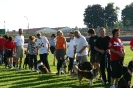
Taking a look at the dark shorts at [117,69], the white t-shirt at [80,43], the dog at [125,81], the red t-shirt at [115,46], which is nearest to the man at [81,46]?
the white t-shirt at [80,43]

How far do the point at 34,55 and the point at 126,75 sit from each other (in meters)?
6.46

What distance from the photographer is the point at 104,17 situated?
10819 cm

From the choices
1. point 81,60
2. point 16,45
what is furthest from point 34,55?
point 81,60

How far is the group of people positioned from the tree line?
92.5m

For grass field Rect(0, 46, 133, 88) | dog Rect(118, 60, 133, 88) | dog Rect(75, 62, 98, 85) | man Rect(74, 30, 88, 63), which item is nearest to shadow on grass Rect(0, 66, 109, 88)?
grass field Rect(0, 46, 133, 88)

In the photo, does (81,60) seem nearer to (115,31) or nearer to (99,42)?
(99,42)

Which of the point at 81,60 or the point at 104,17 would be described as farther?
the point at 104,17

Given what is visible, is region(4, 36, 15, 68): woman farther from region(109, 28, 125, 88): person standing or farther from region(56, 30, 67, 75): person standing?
region(109, 28, 125, 88): person standing

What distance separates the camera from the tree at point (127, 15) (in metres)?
110

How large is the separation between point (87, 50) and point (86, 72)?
1.41 metres

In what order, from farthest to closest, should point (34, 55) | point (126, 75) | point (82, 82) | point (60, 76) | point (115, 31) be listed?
point (34, 55) < point (60, 76) < point (82, 82) < point (115, 31) < point (126, 75)

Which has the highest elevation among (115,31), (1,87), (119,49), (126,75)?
(115,31)

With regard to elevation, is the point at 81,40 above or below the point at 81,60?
above

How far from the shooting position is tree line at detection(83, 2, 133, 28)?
10762 cm
